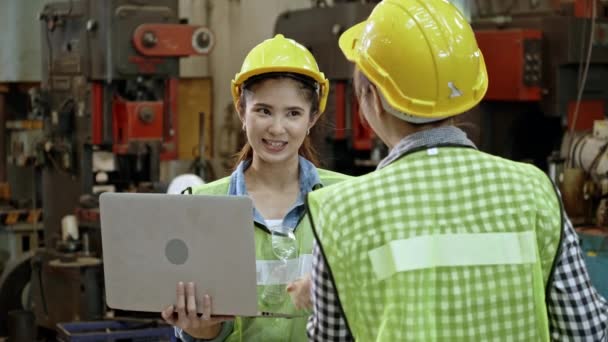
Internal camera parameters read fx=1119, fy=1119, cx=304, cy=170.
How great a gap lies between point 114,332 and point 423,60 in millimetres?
2783

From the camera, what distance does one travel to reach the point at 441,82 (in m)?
1.71

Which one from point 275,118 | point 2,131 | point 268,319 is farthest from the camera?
point 2,131

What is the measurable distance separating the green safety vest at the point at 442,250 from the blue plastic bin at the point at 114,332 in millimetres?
2643

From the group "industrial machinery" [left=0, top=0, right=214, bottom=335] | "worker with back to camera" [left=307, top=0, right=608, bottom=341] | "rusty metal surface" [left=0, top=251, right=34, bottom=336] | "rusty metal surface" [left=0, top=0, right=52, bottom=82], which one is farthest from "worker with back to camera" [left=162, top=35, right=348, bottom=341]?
"rusty metal surface" [left=0, top=0, right=52, bottom=82]

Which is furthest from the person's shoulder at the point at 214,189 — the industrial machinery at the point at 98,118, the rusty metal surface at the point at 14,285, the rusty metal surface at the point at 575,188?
the rusty metal surface at the point at 14,285

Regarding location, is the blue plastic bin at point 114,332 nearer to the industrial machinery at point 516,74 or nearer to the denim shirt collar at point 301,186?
the industrial machinery at point 516,74

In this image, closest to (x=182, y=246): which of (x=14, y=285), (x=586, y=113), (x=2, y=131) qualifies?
(x=586, y=113)

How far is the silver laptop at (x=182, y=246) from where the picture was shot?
6.34ft

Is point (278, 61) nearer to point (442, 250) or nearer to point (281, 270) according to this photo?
point (281, 270)

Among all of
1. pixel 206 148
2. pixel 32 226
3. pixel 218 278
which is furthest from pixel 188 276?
pixel 206 148

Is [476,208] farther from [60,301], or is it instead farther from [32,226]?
[32,226]

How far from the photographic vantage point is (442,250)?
1.64 metres

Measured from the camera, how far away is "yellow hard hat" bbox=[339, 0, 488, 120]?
67.1 inches

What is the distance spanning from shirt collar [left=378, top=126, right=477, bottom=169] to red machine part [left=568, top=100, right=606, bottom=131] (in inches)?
140
